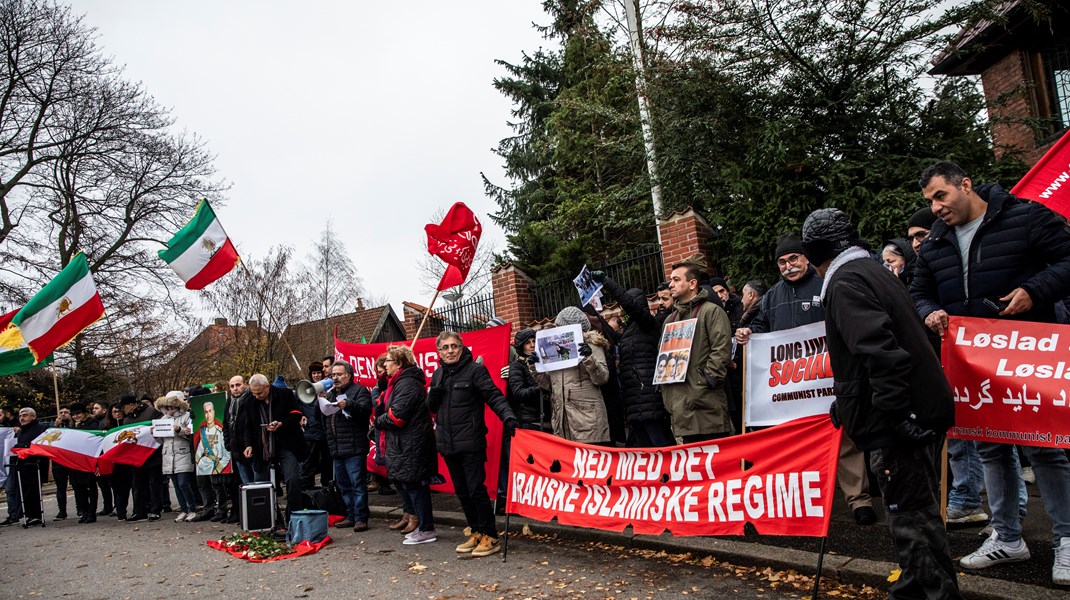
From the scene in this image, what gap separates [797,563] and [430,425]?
3.67 m

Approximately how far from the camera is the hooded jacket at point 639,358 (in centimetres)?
690

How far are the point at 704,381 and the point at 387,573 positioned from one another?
3099 millimetres

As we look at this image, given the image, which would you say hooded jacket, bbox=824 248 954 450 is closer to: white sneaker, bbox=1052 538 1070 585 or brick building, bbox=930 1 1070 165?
white sneaker, bbox=1052 538 1070 585

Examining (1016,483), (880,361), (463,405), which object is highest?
(880,361)

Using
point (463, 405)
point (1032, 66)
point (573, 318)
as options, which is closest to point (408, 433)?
point (463, 405)

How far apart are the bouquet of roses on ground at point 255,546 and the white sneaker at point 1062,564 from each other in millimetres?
6284

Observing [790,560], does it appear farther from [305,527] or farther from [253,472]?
[253,472]

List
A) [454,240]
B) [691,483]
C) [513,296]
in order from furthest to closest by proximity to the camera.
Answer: [513,296] → [454,240] → [691,483]

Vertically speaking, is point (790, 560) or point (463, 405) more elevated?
point (463, 405)

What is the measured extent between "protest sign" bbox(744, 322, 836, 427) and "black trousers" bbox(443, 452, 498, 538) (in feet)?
7.78

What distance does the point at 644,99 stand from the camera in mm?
11414

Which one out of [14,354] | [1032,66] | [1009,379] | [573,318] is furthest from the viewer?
[1032,66]

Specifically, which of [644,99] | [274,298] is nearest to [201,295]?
[274,298]

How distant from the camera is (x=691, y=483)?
5004 mm
